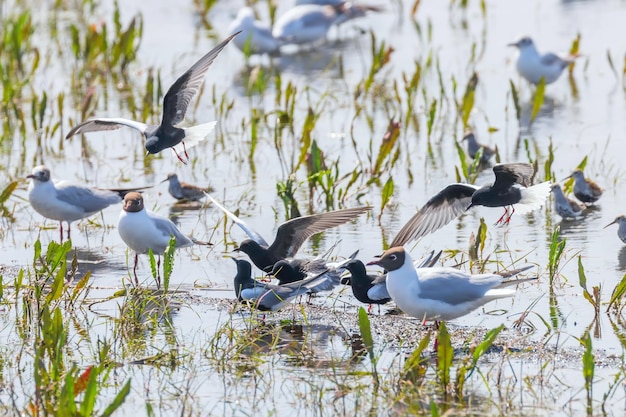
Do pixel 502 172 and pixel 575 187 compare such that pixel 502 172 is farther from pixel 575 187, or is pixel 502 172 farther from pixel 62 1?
pixel 62 1

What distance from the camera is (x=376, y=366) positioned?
19.8 feet

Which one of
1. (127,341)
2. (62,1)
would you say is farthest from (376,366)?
(62,1)

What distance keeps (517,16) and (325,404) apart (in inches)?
477

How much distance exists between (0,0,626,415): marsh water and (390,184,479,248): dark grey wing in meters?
0.28

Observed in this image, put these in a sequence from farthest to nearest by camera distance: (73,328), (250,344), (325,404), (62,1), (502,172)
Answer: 1. (62,1)
2. (502,172)
3. (73,328)
4. (250,344)
5. (325,404)

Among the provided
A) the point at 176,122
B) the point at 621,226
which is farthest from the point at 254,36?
the point at 621,226

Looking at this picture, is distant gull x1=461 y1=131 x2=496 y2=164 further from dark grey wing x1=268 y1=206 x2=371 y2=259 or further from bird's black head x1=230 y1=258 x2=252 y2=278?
bird's black head x1=230 y1=258 x2=252 y2=278

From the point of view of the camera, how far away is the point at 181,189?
9844 mm

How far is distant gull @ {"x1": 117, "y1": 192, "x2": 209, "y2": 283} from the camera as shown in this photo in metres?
8.12

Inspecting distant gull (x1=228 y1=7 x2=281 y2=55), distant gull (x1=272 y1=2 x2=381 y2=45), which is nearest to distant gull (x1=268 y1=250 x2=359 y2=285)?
distant gull (x1=228 y1=7 x2=281 y2=55)

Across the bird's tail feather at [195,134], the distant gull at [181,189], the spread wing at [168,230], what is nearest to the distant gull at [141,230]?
the spread wing at [168,230]

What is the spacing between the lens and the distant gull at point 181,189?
9.81 m

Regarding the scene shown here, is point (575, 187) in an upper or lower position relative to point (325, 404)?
upper

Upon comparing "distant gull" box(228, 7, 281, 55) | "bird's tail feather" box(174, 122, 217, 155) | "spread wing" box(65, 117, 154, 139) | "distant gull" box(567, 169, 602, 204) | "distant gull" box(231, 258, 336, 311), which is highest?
"distant gull" box(228, 7, 281, 55)
